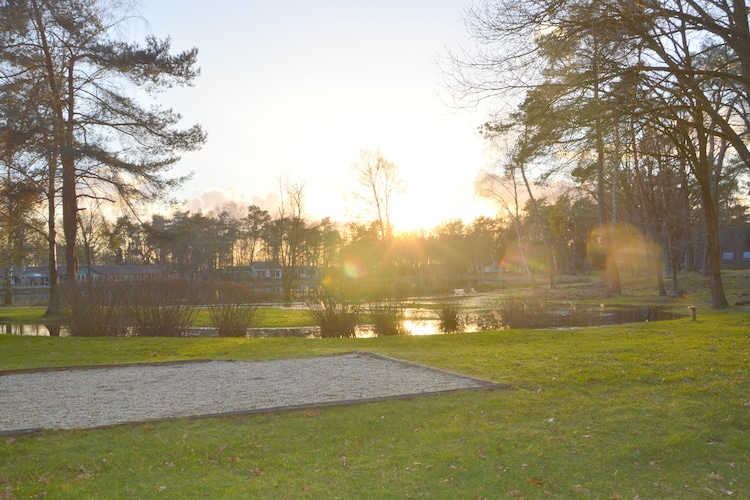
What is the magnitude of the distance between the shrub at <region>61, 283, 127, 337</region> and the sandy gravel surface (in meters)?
6.90

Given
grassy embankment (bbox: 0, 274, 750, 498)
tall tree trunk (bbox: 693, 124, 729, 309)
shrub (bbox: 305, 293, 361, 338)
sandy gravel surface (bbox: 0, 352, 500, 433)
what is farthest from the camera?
tall tree trunk (bbox: 693, 124, 729, 309)

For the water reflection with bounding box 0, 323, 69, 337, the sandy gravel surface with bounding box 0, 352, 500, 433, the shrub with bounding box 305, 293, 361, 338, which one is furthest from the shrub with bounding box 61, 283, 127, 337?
the sandy gravel surface with bounding box 0, 352, 500, 433

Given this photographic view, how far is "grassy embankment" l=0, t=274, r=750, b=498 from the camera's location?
444 centimetres

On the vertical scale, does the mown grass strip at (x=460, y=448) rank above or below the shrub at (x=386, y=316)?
below

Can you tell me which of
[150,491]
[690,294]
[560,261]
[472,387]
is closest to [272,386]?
[472,387]

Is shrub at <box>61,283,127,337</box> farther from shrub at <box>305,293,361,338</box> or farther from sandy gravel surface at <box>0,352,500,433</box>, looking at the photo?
sandy gravel surface at <box>0,352,500,433</box>

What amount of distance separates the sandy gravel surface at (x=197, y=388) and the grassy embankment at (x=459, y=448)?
0.42 m

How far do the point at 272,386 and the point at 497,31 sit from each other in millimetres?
5543

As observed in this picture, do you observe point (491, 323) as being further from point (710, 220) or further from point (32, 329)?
point (32, 329)

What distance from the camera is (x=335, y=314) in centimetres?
1598

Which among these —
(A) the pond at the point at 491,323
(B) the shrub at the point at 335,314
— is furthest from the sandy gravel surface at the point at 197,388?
(A) the pond at the point at 491,323

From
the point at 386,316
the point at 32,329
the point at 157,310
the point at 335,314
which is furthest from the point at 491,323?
the point at 32,329

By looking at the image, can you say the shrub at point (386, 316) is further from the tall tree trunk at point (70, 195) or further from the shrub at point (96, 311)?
the tall tree trunk at point (70, 195)

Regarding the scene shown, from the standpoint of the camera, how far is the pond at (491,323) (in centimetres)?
1780
